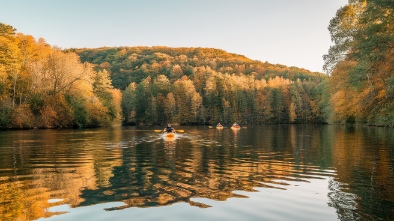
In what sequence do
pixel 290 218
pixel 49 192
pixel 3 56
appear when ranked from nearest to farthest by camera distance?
pixel 290 218
pixel 49 192
pixel 3 56

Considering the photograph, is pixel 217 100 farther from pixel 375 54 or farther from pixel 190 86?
pixel 375 54

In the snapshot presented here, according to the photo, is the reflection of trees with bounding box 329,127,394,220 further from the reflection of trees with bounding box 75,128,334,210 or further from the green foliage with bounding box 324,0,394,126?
the green foliage with bounding box 324,0,394,126

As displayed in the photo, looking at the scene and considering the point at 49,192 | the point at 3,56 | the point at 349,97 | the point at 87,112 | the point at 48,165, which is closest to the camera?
the point at 49,192

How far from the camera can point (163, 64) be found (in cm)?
14700

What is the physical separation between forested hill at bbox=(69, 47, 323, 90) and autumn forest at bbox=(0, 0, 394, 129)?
1.67 feet

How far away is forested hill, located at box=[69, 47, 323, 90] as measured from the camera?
450 ft

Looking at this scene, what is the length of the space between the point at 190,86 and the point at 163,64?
36.8 meters

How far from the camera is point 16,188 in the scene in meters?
10.9

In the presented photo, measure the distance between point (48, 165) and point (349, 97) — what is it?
37562 mm

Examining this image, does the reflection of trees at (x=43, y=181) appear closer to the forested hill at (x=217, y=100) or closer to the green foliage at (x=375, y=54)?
the green foliage at (x=375, y=54)

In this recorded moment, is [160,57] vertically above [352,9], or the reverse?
[160,57]

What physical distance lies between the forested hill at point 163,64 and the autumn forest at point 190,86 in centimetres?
51

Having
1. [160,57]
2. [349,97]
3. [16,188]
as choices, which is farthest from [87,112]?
[160,57]

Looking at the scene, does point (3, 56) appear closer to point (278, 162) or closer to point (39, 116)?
point (39, 116)
